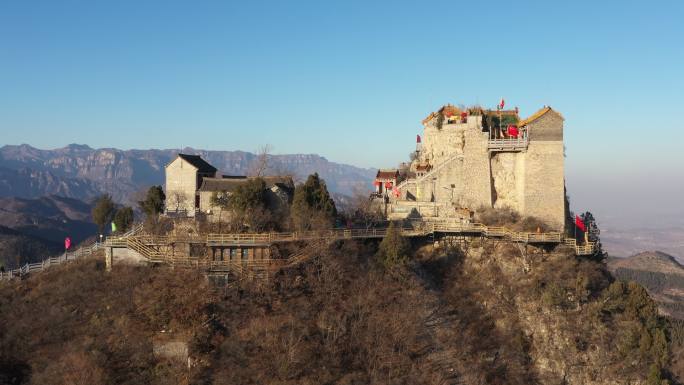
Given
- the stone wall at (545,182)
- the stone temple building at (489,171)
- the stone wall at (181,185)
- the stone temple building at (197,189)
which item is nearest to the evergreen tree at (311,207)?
the stone temple building at (197,189)

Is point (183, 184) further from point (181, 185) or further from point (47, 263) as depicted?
point (47, 263)

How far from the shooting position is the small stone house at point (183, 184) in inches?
→ 1750

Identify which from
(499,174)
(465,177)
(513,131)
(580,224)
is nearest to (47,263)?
(465,177)

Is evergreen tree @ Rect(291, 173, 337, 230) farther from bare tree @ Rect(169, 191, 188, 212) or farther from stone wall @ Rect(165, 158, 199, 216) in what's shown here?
bare tree @ Rect(169, 191, 188, 212)

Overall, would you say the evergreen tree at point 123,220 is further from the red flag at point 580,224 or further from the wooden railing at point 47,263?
the red flag at point 580,224

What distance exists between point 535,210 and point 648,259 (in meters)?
124

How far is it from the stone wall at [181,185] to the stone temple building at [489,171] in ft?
51.9

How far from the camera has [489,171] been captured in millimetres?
47750

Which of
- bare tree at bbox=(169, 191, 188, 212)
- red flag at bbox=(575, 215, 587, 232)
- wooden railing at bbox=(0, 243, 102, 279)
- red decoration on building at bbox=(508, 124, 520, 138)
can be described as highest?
red decoration on building at bbox=(508, 124, 520, 138)

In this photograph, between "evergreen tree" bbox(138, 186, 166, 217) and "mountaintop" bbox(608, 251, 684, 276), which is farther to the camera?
"mountaintop" bbox(608, 251, 684, 276)

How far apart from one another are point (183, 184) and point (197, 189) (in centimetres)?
125

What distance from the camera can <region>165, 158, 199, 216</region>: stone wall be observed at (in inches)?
1752

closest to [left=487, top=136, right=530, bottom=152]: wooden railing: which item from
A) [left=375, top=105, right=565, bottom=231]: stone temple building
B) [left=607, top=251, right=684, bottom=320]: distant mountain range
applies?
[left=375, top=105, right=565, bottom=231]: stone temple building

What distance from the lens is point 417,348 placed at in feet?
114
